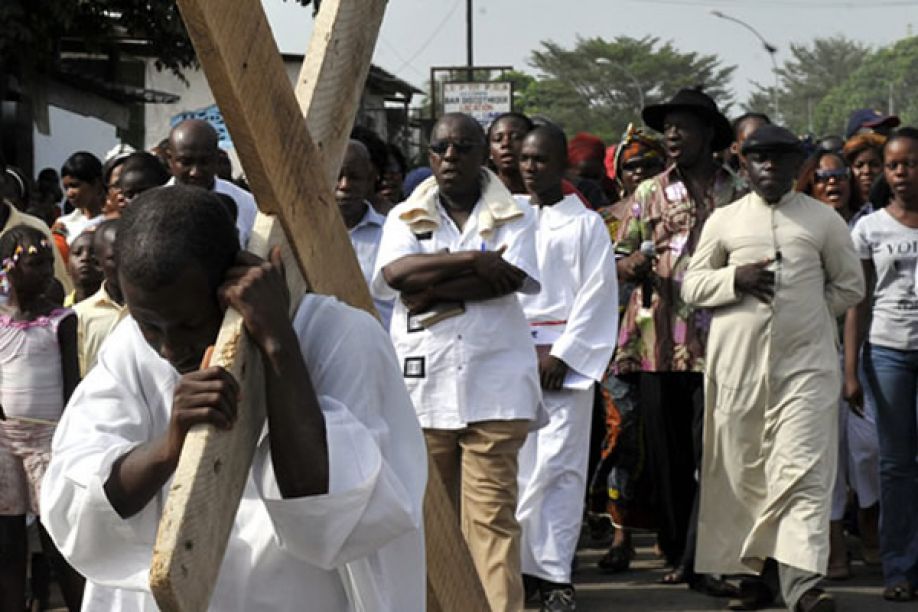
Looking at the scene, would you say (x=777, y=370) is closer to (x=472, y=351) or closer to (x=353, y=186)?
(x=472, y=351)

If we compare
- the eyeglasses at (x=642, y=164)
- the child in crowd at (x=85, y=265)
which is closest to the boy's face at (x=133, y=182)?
the child in crowd at (x=85, y=265)

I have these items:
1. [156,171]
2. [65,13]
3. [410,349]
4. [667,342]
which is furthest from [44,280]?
[65,13]

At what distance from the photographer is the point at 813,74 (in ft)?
495

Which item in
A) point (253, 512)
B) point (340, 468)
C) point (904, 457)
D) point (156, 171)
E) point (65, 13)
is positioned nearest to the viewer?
point (340, 468)

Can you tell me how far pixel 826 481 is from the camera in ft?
24.5

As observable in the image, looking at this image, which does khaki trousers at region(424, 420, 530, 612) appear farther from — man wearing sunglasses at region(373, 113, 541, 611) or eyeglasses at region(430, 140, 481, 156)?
eyeglasses at region(430, 140, 481, 156)

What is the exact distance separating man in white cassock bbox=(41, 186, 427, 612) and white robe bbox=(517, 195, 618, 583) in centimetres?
444

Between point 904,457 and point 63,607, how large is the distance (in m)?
4.10

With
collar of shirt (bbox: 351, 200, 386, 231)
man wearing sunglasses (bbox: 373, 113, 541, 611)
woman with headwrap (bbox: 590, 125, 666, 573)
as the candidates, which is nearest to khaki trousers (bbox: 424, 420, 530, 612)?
man wearing sunglasses (bbox: 373, 113, 541, 611)

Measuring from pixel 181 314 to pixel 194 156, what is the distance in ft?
12.9

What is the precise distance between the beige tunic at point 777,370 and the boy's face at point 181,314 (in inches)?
194

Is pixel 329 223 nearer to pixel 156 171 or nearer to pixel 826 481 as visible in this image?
pixel 156 171

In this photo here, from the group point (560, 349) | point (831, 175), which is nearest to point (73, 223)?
point (560, 349)

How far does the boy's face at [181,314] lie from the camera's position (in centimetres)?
276
